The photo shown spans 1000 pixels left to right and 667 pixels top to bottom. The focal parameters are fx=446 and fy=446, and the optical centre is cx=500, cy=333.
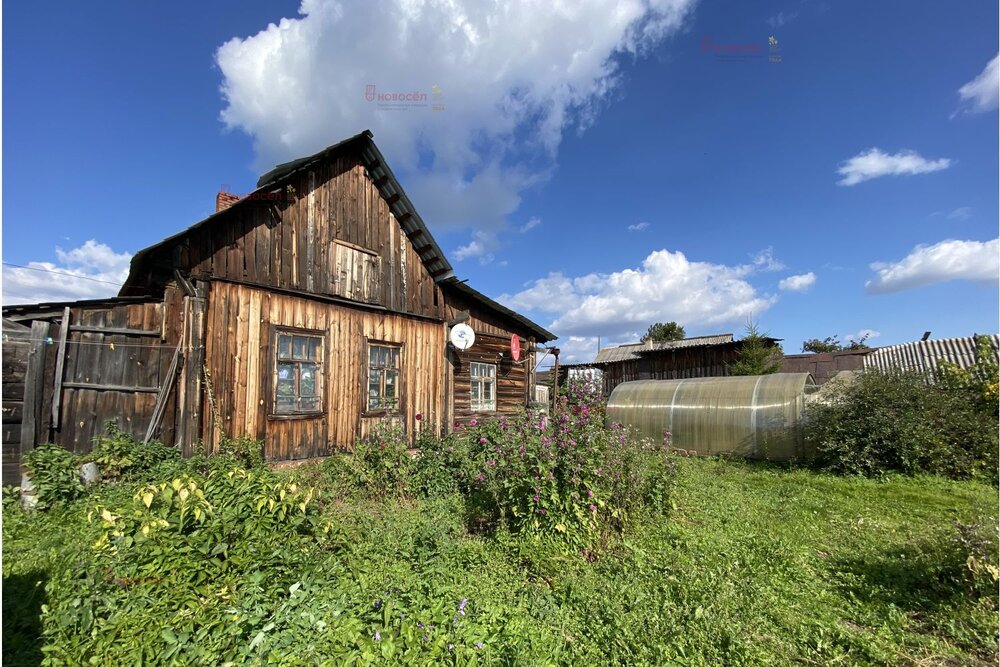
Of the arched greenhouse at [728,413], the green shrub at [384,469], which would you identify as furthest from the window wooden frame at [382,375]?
the arched greenhouse at [728,413]

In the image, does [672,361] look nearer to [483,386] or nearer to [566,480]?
[483,386]

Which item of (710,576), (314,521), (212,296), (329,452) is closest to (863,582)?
(710,576)

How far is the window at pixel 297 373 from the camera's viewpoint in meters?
8.51

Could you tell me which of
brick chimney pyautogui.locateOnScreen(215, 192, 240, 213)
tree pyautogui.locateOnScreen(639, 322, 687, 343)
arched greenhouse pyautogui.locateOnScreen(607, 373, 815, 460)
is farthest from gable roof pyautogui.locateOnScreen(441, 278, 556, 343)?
tree pyautogui.locateOnScreen(639, 322, 687, 343)

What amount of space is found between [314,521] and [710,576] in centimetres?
Answer: 394

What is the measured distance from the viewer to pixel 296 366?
8.78 metres

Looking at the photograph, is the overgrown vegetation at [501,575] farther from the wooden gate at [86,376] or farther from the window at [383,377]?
the window at [383,377]

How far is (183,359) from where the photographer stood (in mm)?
7352

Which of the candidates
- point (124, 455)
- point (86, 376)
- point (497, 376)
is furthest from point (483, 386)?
point (86, 376)

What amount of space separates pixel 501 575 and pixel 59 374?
6.88 metres

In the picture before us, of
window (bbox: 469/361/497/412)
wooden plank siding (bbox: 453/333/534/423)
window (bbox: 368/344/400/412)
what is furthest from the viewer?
window (bbox: 469/361/497/412)

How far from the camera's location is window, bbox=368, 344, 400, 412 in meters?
10.1

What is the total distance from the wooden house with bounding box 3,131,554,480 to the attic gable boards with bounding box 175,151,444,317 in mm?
27

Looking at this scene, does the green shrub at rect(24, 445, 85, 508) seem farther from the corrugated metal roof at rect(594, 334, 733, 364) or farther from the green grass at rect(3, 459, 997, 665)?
the corrugated metal roof at rect(594, 334, 733, 364)
